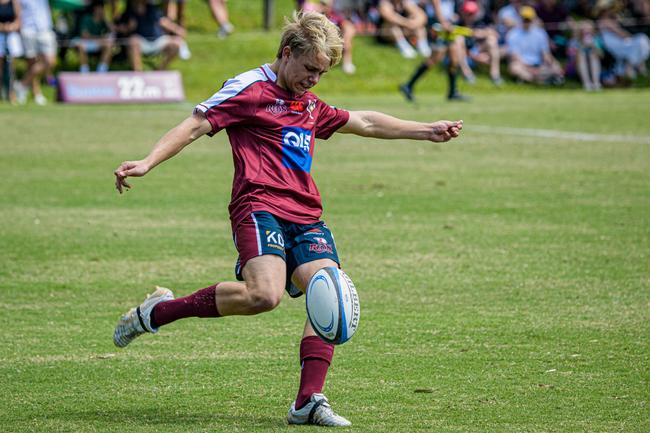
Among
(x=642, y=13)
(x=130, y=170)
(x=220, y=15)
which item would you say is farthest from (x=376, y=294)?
(x=642, y=13)

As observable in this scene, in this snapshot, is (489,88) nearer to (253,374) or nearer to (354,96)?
(354,96)

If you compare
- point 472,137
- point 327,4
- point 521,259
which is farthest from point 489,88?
point 521,259

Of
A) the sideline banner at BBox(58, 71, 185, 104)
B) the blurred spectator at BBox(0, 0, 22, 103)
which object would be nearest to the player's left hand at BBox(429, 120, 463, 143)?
the blurred spectator at BBox(0, 0, 22, 103)

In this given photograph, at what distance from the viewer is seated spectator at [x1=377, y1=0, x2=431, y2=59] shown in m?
30.6

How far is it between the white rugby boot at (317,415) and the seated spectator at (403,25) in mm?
25581

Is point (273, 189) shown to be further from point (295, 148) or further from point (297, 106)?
point (297, 106)

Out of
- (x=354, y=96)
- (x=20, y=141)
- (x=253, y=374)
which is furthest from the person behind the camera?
(x=354, y=96)

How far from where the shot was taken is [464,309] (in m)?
7.76

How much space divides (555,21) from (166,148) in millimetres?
29804

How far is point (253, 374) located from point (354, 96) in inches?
843

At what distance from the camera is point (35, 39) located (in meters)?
24.0

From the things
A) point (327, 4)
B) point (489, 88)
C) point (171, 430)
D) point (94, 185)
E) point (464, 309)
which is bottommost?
point (489, 88)

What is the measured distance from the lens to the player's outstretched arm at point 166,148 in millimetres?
5328

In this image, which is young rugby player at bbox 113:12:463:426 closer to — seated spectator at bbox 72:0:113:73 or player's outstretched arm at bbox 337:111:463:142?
player's outstretched arm at bbox 337:111:463:142
